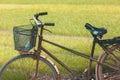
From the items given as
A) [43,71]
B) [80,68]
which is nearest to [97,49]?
[80,68]

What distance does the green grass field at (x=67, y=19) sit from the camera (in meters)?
9.62

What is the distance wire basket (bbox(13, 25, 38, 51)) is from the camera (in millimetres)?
4965

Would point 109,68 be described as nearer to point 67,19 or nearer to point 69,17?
point 67,19

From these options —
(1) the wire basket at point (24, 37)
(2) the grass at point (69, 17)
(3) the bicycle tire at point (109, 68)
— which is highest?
(1) the wire basket at point (24, 37)

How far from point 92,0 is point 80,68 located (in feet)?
44.4

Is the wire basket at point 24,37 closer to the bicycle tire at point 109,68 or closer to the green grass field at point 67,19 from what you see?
the bicycle tire at point 109,68

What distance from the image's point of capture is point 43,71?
6734 mm

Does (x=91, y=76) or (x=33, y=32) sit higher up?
(x=33, y=32)

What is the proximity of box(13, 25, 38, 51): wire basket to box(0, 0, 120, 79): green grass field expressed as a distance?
7.65ft

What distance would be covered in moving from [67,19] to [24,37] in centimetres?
947

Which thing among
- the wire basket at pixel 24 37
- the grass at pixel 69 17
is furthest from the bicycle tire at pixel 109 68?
the grass at pixel 69 17

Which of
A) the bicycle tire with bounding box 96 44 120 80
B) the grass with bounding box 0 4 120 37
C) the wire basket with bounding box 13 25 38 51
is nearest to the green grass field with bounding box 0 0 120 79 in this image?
the grass with bounding box 0 4 120 37

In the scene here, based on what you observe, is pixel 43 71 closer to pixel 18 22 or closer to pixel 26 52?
pixel 26 52

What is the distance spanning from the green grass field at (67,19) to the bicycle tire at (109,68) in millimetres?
1771
